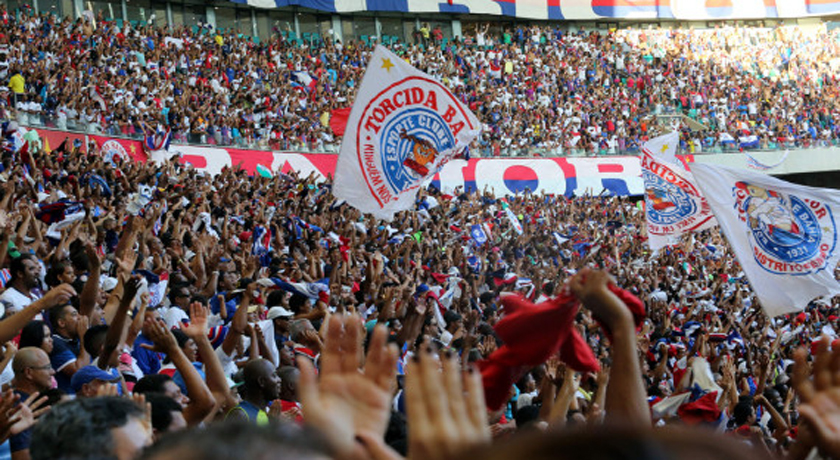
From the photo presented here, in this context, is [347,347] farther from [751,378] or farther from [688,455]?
[751,378]

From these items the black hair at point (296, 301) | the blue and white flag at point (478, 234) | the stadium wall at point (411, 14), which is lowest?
the blue and white flag at point (478, 234)

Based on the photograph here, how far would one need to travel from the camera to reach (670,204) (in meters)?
12.0

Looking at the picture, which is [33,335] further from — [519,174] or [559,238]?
[519,174]

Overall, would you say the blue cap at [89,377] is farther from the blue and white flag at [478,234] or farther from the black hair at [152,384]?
the blue and white flag at [478,234]

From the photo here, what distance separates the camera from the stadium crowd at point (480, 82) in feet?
61.6

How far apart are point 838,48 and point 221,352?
40750 mm

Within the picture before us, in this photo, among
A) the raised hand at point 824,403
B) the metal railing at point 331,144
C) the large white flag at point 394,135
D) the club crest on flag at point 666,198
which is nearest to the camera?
the raised hand at point 824,403

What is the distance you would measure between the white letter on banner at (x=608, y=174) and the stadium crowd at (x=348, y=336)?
9501 mm

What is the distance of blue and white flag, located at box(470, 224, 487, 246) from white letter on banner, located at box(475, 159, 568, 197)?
10.9 meters

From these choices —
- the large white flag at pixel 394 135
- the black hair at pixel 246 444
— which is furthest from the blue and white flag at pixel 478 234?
the black hair at pixel 246 444

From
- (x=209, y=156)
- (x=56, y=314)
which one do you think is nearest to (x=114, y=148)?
(x=209, y=156)

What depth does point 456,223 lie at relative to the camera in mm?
17125

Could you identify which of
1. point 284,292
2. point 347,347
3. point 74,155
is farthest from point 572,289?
point 74,155

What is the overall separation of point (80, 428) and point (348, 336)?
2.51 ft
